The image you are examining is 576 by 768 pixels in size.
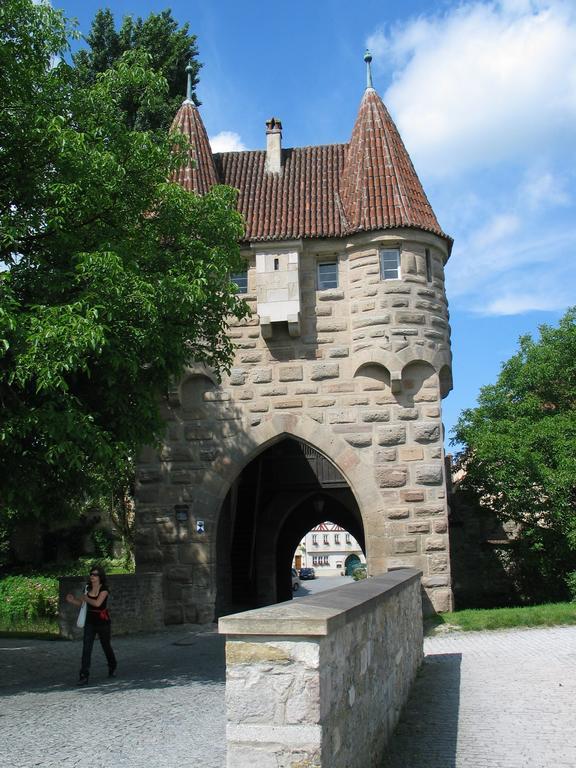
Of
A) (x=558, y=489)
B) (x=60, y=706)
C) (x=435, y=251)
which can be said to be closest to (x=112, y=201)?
(x=60, y=706)

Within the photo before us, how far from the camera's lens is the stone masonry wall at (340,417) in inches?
586

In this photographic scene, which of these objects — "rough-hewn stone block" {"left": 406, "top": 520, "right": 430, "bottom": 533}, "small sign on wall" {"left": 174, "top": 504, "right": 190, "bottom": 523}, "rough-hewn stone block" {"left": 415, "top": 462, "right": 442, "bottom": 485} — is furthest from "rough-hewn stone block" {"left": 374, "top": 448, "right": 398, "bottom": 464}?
"small sign on wall" {"left": 174, "top": 504, "right": 190, "bottom": 523}

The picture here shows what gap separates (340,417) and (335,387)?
59 centimetres

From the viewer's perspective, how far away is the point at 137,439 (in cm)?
1020

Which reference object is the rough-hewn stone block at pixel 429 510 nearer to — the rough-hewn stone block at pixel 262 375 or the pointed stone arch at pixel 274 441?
the pointed stone arch at pixel 274 441

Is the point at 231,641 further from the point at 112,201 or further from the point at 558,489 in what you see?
the point at 558,489

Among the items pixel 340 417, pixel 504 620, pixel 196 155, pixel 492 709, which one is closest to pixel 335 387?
pixel 340 417

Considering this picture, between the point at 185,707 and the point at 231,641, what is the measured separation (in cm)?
398

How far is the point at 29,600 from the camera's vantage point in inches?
776

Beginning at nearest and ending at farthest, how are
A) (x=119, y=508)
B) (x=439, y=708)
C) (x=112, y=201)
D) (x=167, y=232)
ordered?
1. (x=439, y=708)
2. (x=112, y=201)
3. (x=167, y=232)
4. (x=119, y=508)

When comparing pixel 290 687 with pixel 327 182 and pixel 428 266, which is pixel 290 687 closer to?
pixel 428 266

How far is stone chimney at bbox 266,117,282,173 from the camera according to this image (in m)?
18.2

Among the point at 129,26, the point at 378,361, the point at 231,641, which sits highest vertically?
the point at 129,26

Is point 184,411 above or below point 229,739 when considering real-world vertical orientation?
above
